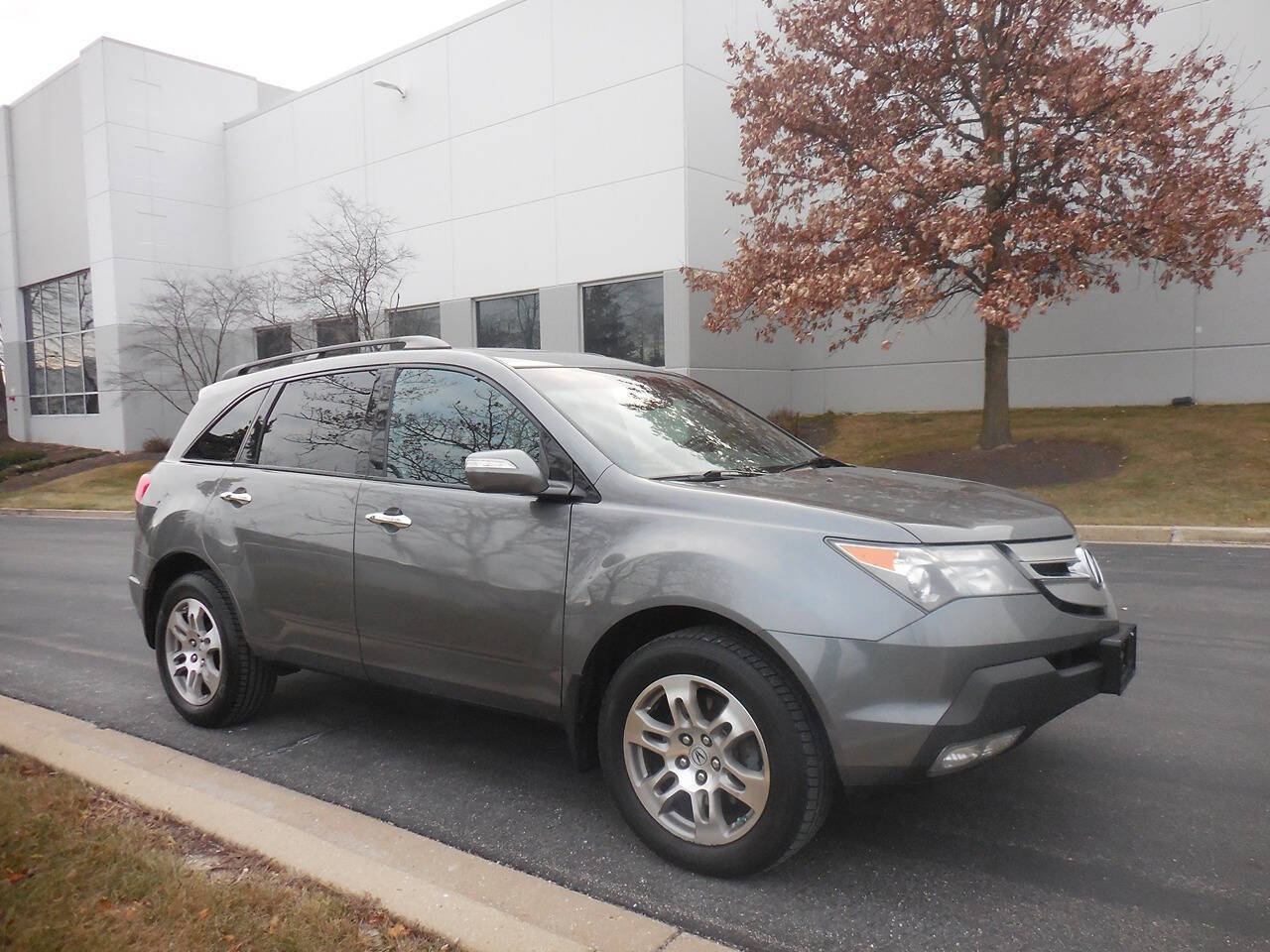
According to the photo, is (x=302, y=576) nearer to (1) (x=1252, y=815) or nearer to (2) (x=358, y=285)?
(1) (x=1252, y=815)

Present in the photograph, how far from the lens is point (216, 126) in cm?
2983

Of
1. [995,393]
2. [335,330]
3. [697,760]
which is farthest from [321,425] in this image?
[335,330]

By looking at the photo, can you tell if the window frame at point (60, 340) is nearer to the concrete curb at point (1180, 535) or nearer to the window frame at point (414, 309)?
the window frame at point (414, 309)

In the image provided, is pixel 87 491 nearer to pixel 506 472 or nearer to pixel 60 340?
pixel 60 340

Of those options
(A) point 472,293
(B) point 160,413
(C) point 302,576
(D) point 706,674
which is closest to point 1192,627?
(D) point 706,674

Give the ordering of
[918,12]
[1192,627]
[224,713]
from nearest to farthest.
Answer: [224,713], [1192,627], [918,12]

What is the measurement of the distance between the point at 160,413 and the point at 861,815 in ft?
101

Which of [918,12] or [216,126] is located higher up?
[216,126]

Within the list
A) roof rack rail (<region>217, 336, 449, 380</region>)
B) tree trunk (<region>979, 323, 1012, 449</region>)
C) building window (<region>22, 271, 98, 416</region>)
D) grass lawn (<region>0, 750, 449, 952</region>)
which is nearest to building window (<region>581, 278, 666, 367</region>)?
tree trunk (<region>979, 323, 1012, 449</region>)

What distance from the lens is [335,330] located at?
23.7 metres

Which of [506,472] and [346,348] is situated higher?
[346,348]

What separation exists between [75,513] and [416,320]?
27.6 ft

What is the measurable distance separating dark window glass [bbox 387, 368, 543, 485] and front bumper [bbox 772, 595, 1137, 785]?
57.3 inches

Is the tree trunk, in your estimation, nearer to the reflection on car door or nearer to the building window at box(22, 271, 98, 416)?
the reflection on car door
